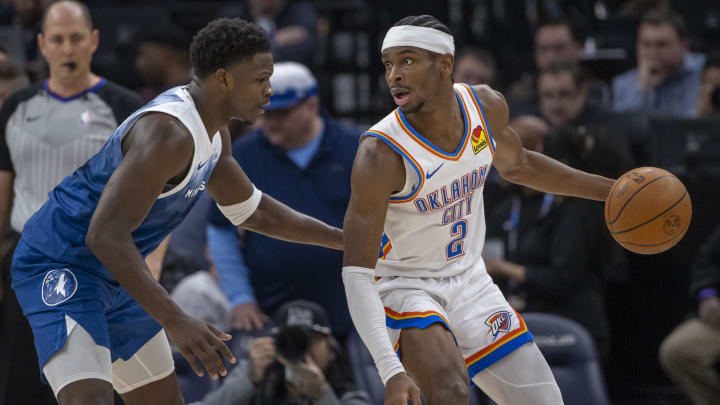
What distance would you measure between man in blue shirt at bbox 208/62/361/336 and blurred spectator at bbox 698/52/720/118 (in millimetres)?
2660

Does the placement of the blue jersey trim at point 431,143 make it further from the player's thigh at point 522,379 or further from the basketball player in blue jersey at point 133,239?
the player's thigh at point 522,379

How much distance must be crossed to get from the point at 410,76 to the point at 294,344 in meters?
1.82

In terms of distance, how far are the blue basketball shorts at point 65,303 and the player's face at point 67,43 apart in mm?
1450

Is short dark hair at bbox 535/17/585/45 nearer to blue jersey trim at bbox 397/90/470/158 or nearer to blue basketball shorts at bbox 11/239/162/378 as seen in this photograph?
blue jersey trim at bbox 397/90/470/158

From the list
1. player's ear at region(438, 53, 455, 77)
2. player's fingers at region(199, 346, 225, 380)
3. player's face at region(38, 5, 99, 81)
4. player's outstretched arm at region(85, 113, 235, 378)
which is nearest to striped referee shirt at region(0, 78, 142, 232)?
player's face at region(38, 5, 99, 81)

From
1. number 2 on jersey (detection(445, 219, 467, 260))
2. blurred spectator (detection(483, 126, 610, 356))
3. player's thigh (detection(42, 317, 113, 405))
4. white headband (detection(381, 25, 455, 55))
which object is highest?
white headband (detection(381, 25, 455, 55))

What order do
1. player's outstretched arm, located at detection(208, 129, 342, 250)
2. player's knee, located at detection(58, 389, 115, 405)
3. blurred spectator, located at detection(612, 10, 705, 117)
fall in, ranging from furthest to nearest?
blurred spectator, located at detection(612, 10, 705, 117), player's outstretched arm, located at detection(208, 129, 342, 250), player's knee, located at detection(58, 389, 115, 405)

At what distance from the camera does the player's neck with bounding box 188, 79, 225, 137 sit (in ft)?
12.6

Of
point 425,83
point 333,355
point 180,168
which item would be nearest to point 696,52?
point 333,355

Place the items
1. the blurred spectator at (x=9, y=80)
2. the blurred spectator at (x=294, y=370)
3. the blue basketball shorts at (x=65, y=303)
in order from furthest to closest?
1. the blurred spectator at (x=9, y=80)
2. the blurred spectator at (x=294, y=370)
3. the blue basketball shorts at (x=65, y=303)

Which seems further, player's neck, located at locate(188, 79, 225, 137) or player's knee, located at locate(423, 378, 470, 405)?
player's neck, located at locate(188, 79, 225, 137)

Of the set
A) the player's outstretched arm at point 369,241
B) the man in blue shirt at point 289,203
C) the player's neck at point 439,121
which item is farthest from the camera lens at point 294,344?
the player's neck at point 439,121

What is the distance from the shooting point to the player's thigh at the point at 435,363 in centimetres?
373

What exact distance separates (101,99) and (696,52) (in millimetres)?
5559
